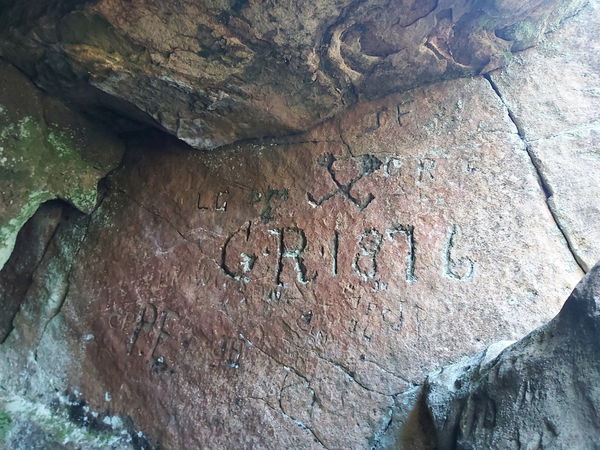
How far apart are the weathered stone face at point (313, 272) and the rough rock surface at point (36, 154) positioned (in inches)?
10.4

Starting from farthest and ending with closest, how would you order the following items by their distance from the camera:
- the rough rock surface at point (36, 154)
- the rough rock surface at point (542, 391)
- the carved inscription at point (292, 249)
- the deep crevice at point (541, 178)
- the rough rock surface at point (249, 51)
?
the carved inscription at point (292, 249), the rough rock surface at point (36, 154), the deep crevice at point (541, 178), the rough rock surface at point (249, 51), the rough rock surface at point (542, 391)

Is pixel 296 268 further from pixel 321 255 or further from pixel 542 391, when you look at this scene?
pixel 542 391

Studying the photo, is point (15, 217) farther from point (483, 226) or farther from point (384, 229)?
point (483, 226)

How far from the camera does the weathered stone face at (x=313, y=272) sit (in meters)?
2.41

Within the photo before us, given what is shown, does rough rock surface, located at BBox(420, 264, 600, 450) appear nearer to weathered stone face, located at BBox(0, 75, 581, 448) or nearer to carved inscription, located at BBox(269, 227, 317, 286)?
weathered stone face, located at BBox(0, 75, 581, 448)

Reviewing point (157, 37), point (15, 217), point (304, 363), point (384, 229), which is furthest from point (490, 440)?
point (15, 217)

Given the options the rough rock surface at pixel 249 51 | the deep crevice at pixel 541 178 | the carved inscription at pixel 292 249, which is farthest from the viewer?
the carved inscription at pixel 292 249

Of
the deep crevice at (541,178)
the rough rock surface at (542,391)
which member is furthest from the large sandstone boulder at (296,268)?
the rough rock surface at (542,391)

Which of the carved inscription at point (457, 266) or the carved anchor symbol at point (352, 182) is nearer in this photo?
the carved inscription at point (457, 266)

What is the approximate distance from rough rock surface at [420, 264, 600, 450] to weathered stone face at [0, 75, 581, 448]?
1.30 ft

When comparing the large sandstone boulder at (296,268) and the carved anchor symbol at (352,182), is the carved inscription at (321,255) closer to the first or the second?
the large sandstone boulder at (296,268)

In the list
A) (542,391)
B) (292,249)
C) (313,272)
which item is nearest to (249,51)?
(292,249)

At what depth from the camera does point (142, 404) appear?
8.63 feet

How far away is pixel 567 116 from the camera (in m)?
2.77
